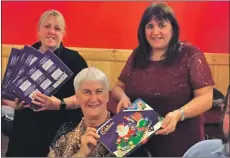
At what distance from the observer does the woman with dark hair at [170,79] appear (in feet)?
4.52

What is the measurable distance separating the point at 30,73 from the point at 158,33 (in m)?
0.55

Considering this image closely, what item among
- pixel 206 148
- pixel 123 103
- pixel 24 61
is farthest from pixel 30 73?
pixel 206 148

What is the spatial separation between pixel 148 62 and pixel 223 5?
42 centimetres

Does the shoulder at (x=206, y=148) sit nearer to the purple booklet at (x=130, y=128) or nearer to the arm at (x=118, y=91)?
the purple booklet at (x=130, y=128)

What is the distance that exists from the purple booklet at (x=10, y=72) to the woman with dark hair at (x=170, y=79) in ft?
1.44

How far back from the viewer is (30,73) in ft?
4.87

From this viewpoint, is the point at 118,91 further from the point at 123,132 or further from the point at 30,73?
the point at 30,73

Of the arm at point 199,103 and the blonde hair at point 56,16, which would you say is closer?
the arm at point 199,103

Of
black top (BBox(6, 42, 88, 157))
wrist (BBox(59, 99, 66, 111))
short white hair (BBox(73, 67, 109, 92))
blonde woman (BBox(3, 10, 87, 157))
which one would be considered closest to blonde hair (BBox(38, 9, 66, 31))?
blonde woman (BBox(3, 10, 87, 157))

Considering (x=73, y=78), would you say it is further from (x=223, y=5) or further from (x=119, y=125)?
(x=223, y=5)

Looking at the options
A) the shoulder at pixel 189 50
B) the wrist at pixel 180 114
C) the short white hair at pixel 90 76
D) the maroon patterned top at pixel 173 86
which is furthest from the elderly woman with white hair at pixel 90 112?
the shoulder at pixel 189 50

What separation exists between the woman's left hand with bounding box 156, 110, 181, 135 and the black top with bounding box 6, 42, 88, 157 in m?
0.37

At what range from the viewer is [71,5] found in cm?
154

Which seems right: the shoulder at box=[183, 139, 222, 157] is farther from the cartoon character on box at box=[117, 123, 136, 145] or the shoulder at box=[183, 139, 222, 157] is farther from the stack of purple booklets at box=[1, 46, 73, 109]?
the stack of purple booklets at box=[1, 46, 73, 109]
